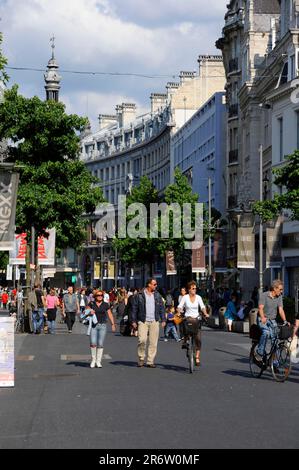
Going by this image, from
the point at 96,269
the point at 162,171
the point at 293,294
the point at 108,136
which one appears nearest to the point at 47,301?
the point at 293,294

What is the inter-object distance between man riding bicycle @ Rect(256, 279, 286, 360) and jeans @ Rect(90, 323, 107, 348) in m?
3.95

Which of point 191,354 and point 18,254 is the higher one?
point 18,254

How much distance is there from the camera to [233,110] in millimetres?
79438

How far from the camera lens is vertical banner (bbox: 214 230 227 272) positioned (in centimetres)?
8425

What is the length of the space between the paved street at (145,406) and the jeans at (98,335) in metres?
0.59

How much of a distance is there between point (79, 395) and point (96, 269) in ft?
428

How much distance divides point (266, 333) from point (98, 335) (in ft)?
14.0

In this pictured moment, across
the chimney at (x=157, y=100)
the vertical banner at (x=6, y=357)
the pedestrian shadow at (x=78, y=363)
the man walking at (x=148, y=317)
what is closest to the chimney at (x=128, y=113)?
the chimney at (x=157, y=100)

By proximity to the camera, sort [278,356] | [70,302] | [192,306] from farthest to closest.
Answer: [70,302]
[192,306]
[278,356]

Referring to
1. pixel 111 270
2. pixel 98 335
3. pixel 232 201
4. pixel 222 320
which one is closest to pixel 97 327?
pixel 98 335

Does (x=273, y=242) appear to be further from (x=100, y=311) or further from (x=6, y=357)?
(x=6, y=357)

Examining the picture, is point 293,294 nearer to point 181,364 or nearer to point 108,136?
point 181,364

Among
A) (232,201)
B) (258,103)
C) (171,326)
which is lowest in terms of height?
(171,326)

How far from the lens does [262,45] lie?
72.1m
